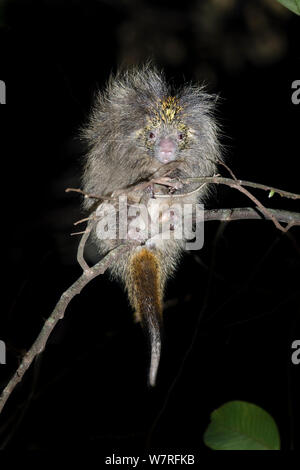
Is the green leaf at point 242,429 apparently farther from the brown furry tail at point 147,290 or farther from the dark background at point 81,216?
the dark background at point 81,216

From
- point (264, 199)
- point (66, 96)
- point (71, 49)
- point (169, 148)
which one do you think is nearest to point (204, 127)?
point (169, 148)

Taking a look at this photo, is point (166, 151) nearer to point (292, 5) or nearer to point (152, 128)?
point (152, 128)

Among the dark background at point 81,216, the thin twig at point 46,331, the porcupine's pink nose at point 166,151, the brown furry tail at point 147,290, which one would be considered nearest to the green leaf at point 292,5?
the thin twig at point 46,331

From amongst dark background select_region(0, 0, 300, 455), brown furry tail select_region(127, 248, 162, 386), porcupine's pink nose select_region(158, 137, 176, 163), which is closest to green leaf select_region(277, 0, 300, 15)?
porcupine's pink nose select_region(158, 137, 176, 163)

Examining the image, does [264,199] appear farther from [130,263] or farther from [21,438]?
[21,438]

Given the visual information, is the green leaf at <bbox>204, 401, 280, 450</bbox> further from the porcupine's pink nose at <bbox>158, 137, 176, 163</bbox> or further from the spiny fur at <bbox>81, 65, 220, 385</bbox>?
the porcupine's pink nose at <bbox>158, 137, 176, 163</bbox>
